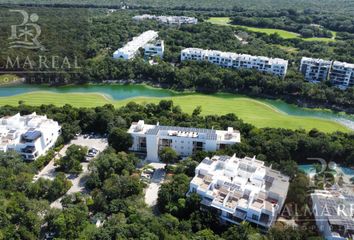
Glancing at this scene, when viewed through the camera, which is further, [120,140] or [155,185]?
[120,140]

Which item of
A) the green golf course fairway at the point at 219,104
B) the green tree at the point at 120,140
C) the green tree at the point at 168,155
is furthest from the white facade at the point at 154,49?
the green tree at the point at 168,155

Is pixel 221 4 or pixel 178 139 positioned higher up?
pixel 221 4

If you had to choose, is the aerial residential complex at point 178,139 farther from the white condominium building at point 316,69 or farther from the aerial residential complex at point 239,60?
the white condominium building at point 316,69

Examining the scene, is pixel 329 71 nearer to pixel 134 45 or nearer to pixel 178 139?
pixel 178 139

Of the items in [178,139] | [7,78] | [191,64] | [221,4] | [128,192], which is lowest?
[128,192]

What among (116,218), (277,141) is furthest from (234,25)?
(116,218)

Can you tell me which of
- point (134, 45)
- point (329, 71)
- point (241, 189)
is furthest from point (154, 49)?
point (241, 189)

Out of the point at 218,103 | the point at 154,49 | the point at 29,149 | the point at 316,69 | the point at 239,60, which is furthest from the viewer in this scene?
the point at 154,49
